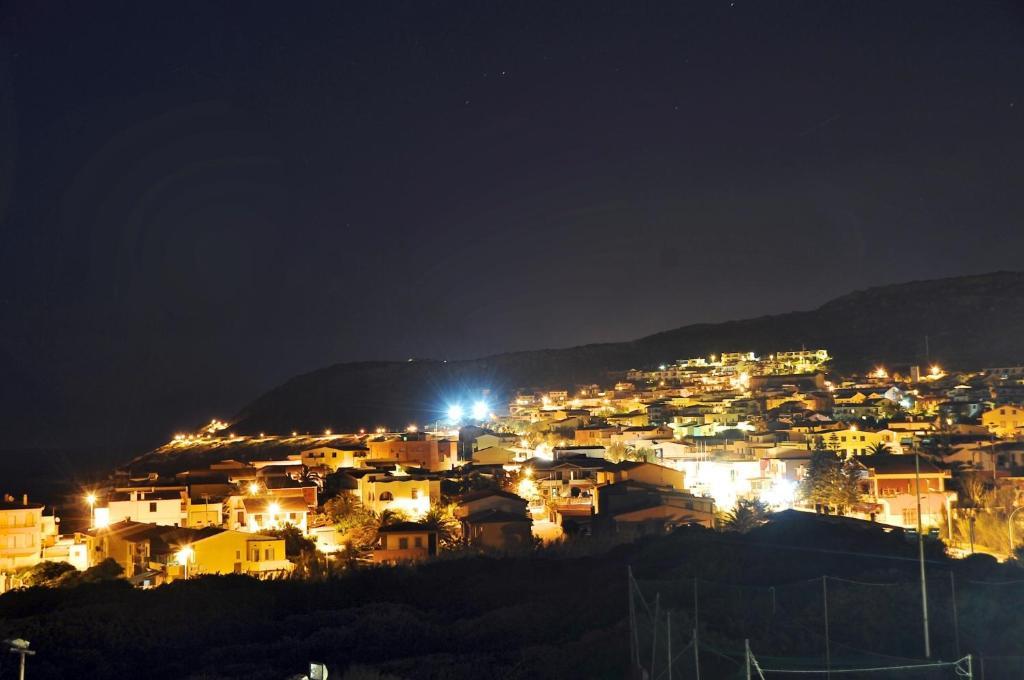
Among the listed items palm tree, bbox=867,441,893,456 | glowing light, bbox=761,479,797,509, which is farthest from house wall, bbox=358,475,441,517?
palm tree, bbox=867,441,893,456

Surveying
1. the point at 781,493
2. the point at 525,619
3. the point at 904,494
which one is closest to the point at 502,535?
the point at 525,619

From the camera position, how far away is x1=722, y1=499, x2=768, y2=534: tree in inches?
872

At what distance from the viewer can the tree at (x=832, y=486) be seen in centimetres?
2609

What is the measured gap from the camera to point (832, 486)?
2653 centimetres

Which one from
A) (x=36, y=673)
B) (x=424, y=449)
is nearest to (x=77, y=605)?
(x=36, y=673)

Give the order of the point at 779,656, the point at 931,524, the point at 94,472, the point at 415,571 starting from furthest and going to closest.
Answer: the point at 94,472
the point at 931,524
the point at 415,571
the point at 779,656

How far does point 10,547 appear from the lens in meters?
25.2

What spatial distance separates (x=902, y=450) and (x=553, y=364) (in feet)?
238

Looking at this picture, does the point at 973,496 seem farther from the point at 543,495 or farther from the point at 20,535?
the point at 20,535

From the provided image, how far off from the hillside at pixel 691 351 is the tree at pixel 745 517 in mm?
55554

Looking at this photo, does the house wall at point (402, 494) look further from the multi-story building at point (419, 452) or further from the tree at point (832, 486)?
the tree at point (832, 486)

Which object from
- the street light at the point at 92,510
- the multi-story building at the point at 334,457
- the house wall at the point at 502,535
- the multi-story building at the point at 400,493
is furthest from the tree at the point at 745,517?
the multi-story building at the point at 334,457

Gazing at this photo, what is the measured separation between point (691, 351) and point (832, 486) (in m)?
79.8

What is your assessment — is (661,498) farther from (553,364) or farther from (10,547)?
(553,364)
